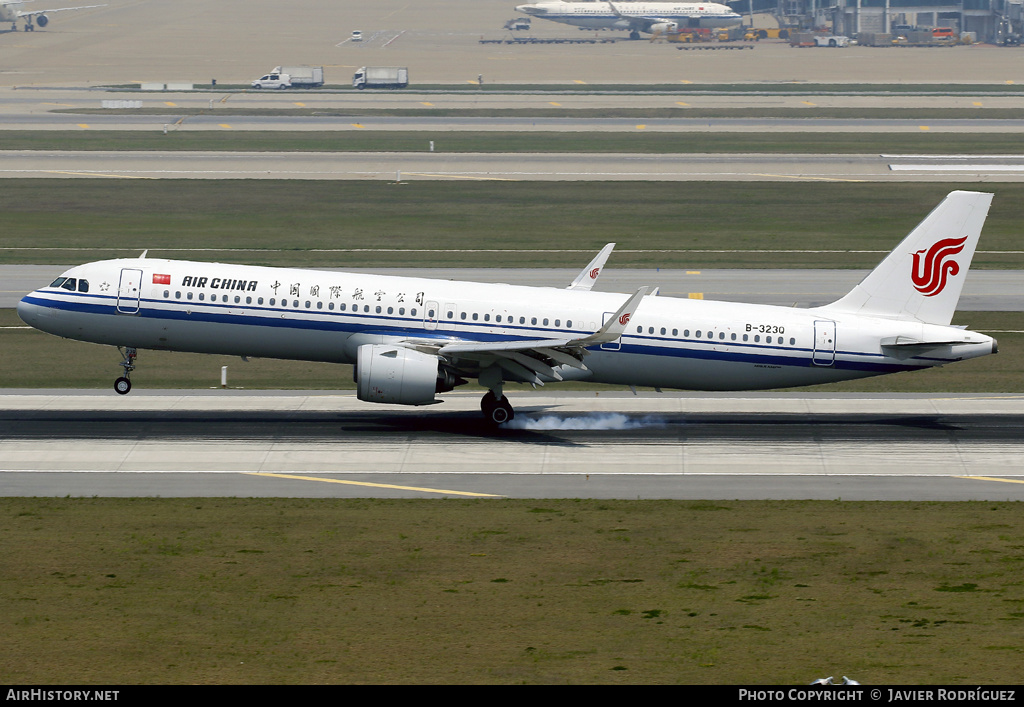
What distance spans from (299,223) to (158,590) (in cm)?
5780

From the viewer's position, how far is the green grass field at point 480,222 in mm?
71375

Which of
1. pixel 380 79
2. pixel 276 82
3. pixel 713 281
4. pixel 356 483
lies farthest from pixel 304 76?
pixel 356 483

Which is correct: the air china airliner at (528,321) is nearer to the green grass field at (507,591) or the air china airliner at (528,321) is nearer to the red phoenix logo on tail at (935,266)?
the red phoenix logo on tail at (935,266)

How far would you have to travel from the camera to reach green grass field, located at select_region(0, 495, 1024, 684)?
68.0 ft

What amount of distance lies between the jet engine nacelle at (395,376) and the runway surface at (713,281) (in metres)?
24.0

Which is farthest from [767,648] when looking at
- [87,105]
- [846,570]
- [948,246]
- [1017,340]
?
[87,105]

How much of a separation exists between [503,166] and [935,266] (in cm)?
6472

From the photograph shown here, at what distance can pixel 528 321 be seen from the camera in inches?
1598

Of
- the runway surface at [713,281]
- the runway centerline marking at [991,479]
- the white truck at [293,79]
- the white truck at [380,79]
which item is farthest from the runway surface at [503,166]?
the white truck at [380,79]

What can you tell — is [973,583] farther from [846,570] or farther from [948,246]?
[948,246]

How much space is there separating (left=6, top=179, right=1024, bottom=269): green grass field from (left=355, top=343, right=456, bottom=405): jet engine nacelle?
2981 cm

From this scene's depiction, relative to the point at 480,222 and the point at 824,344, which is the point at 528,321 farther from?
the point at 480,222

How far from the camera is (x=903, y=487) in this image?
3450cm

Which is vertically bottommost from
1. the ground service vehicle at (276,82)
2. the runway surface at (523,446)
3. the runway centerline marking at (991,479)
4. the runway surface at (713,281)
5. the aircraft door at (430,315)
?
the runway centerline marking at (991,479)
